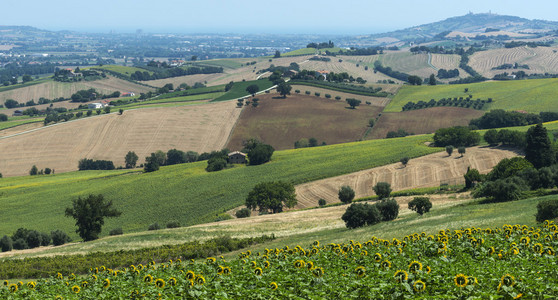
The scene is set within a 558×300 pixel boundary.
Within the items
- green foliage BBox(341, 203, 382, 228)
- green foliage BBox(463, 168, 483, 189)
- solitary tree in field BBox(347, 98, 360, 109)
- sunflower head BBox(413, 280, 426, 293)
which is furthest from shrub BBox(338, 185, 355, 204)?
solitary tree in field BBox(347, 98, 360, 109)

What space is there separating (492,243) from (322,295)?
1120 cm

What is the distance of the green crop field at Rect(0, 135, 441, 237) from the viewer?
9156 centimetres

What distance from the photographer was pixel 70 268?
41.0 m

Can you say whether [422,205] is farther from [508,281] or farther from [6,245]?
[6,245]

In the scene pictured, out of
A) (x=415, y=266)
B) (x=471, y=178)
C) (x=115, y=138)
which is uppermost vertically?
(x=415, y=266)

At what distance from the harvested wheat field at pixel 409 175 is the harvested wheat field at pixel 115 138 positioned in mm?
66959

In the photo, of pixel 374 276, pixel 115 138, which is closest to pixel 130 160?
pixel 115 138

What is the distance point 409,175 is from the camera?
331 feet

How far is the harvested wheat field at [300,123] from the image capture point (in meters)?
167

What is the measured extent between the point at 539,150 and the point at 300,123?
102 metres

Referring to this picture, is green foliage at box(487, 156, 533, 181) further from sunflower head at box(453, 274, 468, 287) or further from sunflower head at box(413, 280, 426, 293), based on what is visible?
sunflower head at box(413, 280, 426, 293)

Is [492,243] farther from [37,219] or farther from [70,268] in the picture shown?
[37,219]

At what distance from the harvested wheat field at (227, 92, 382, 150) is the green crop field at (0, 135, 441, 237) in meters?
29.6

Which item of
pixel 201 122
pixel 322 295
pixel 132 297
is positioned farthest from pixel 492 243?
pixel 201 122
